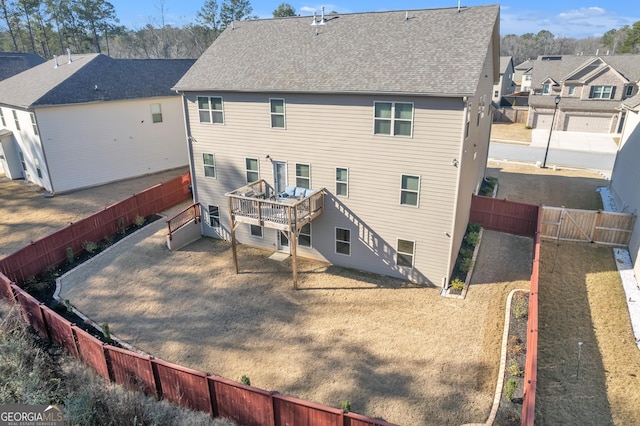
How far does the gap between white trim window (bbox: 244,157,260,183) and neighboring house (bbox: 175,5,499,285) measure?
52 millimetres

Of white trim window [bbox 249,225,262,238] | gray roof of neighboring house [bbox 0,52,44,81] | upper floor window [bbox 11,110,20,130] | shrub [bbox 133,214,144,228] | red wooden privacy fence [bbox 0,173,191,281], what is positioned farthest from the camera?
gray roof of neighboring house [bbox 0,52,44,81]

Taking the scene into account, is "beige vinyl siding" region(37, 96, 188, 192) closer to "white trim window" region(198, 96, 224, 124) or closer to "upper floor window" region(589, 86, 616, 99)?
"white trim window" region(198, 96, 224, 124)

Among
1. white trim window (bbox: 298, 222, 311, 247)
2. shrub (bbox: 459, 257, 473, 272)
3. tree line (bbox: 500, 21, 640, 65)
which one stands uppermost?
tree line (bbox: 500, 21, 640, 65)

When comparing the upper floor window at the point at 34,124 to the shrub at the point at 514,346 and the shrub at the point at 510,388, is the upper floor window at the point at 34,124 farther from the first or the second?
the shrub at the point at 510,388

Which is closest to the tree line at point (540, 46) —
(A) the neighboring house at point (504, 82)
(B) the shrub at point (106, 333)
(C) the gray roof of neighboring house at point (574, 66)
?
(A) the neighboring house at point (504, 82)

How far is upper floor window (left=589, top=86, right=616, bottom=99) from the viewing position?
140ft

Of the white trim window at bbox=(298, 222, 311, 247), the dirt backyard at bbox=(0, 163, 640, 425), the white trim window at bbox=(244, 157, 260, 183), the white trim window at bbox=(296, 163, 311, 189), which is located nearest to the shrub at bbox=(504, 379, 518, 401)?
the dirt backyard at bbox=(0, 163, 640, 425)

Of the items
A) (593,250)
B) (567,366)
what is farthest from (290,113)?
(593,250)

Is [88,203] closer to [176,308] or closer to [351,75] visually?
[176,308]

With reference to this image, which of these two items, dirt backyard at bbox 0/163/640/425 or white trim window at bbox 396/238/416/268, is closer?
dirt backyard at bbox 0/163/640/425

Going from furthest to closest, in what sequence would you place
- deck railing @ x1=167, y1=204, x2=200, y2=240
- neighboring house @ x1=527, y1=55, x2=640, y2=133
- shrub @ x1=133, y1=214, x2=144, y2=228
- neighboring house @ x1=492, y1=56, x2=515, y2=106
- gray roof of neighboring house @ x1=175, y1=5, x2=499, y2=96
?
neighboring house @ x1=492, y1=56, x2=515, y2=106 → neighboring house @ x1=527, y1=55, x2=640, y2=133 → shrub @ x1=133, y1=214, x2=144, y2=228 → deck railing @ x1=167, y1=204, x2=200, y2=240 → gray roof of neighboring house @ x1=175, y1=5, x2=499, y2=96

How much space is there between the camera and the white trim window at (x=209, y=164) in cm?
1992

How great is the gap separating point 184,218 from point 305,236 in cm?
676

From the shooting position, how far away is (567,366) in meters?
11.6
